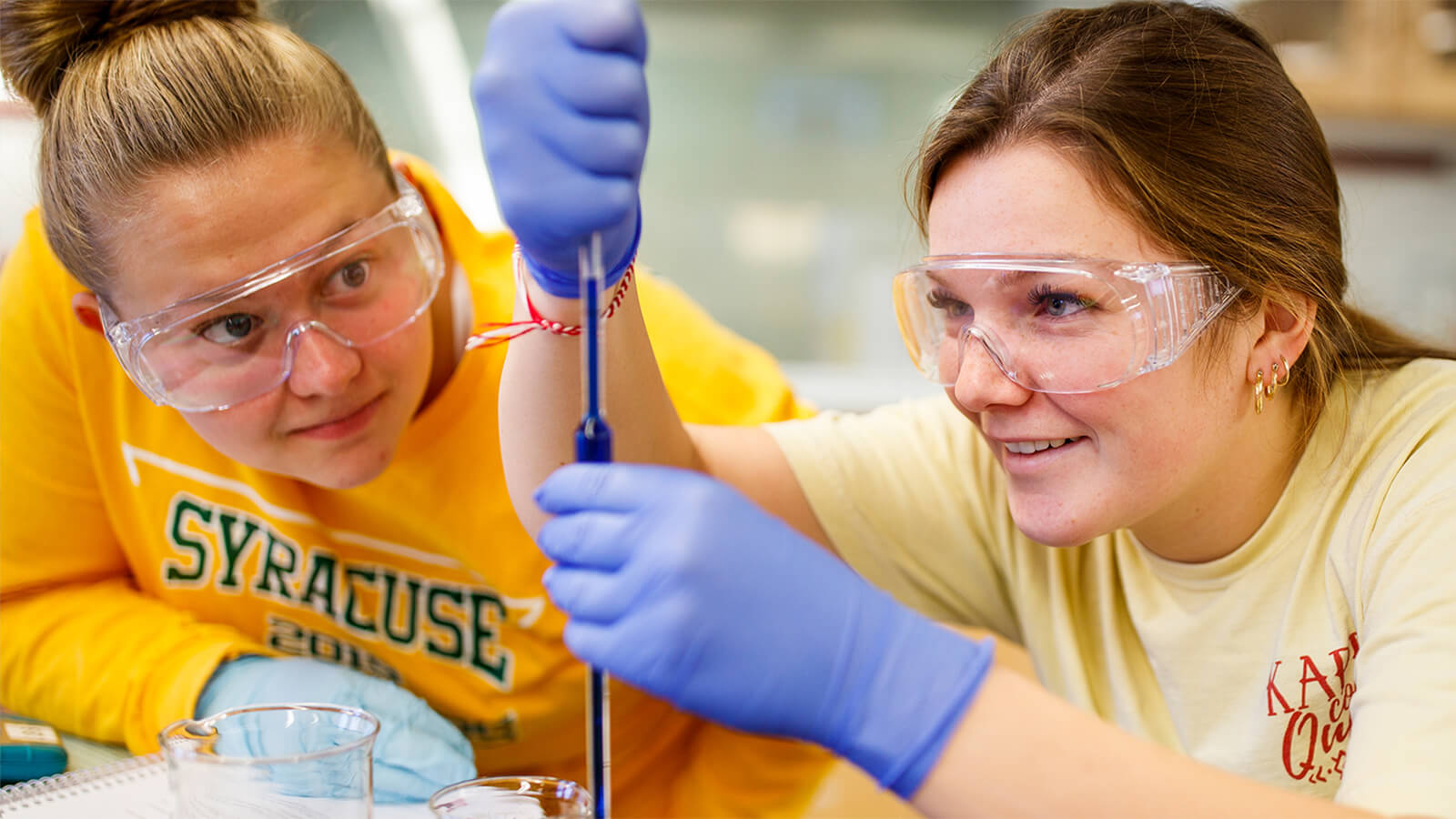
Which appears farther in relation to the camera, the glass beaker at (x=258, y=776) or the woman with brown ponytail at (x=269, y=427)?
the woman with brown ponytail at (x=269, y=427)

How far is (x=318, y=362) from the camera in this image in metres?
1.22

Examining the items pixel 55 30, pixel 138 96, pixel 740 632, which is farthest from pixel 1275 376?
pixel 55 30

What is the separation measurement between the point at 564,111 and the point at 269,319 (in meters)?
0.54

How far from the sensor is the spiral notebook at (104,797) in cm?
106

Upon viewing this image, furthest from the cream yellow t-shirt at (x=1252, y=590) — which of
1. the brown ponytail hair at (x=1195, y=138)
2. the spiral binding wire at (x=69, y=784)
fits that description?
the spiral binding wire at (x=69, y=784)

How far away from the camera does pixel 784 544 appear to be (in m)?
0.79

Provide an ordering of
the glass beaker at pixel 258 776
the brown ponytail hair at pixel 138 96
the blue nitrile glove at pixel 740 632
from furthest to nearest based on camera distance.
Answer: the brown ponytail hair at pixel 138 96 < the glass beaker at pixel 258 776 < the blue nitrile glove at pixel 740 632

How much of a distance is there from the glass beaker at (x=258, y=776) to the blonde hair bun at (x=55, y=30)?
0.79 meters

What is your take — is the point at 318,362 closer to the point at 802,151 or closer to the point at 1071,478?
the point at 1071,478

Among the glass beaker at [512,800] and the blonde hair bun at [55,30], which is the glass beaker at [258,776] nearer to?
the glass beaker at [512,800]

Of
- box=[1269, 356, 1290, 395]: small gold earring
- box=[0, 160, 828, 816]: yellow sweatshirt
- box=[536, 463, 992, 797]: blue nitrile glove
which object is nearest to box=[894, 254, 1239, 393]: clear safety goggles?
box=[1269, 356, 1290, 395]: small gold earring

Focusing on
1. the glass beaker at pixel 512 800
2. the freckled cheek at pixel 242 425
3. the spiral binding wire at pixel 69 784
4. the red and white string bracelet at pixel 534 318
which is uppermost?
the red and white string bracelet at pixel 534 318

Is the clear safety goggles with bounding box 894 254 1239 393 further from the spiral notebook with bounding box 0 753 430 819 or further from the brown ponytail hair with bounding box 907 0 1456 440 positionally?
the spiral notebook with bounding box 0 753 430 819

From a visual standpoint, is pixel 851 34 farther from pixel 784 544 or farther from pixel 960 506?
pixel 784 544
